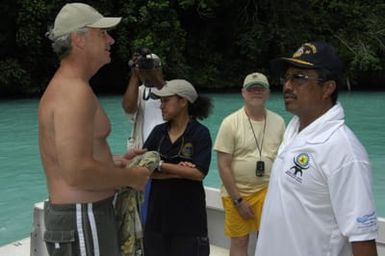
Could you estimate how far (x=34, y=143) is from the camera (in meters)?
11.4

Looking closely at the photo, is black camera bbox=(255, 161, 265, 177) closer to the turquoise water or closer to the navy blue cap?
the navy blue cap

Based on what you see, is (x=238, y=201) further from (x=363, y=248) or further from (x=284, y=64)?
(x=363, y=248)

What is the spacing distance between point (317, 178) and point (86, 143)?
29.3 inches

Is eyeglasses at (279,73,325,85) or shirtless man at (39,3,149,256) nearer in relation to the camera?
eyeglasses at (279,73,325,85)

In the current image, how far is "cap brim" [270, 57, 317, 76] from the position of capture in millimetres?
1814

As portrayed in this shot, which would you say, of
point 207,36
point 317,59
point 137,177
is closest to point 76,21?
point 137,177

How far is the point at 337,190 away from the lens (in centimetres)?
166

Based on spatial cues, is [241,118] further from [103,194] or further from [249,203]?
[103,194]

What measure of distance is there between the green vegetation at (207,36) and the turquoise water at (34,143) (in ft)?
4.50

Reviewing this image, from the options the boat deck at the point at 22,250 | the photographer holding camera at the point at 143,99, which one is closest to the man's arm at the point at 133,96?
the photographer holding camera at the point at 143,99

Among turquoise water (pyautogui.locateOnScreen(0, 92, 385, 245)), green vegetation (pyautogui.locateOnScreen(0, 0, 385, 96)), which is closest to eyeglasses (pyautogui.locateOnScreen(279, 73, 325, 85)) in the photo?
turquoise water (pyautogui.locateOnScreen(0, 92, 385, 245))

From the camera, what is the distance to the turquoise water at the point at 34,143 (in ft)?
21.6

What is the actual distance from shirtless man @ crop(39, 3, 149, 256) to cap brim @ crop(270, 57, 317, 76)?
60cm

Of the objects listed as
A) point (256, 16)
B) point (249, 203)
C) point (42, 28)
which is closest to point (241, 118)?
point (249, 203)
